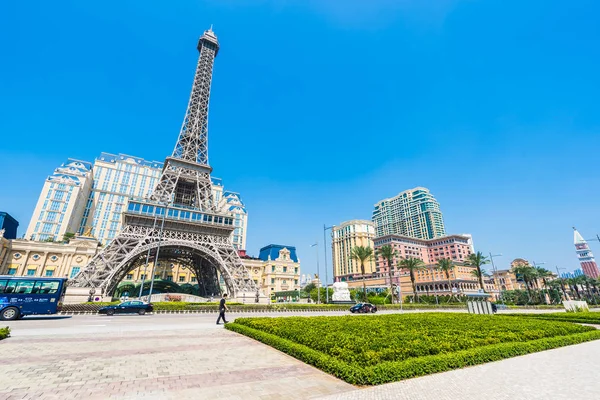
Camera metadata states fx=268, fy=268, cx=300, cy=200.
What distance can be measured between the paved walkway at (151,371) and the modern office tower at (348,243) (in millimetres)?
132518

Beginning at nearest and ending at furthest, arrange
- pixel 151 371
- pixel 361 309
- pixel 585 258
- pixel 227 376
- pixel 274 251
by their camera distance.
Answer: pixel 227 376, pixel 151 371, pixel 361 309, pixel 274 251, pixel 585 258

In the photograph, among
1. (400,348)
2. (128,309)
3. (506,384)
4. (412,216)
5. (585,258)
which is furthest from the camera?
(585,258)

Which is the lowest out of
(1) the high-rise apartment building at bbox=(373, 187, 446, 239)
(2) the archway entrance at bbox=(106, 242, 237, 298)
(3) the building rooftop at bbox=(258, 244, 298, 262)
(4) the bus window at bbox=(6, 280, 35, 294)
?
(4) the bus window at bbox=(6, 280, 35, 294)

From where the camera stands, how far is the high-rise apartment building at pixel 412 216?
491 ft

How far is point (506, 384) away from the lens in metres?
6.33

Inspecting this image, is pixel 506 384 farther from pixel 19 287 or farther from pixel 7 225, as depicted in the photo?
pixel 7 225

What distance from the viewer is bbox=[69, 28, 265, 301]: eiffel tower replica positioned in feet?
109

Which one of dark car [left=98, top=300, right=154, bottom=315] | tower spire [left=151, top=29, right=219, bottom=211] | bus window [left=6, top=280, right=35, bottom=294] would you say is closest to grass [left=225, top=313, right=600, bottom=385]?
dark car [left=98, top=300, right=154, bottom=315]

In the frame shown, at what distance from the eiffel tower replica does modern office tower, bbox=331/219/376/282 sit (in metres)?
102

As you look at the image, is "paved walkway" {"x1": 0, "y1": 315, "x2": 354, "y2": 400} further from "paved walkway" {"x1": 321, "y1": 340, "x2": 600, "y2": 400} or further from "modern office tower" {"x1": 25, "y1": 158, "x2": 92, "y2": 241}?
"modern office tower" {"x1": 25, "y1": 158, "x2": 92, "y2": 241}

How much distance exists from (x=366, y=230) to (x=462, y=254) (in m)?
48.6

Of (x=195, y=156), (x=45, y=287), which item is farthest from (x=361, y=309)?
(x=195, y=156)

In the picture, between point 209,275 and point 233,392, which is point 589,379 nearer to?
point 233,392

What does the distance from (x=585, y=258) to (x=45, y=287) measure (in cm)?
27672
